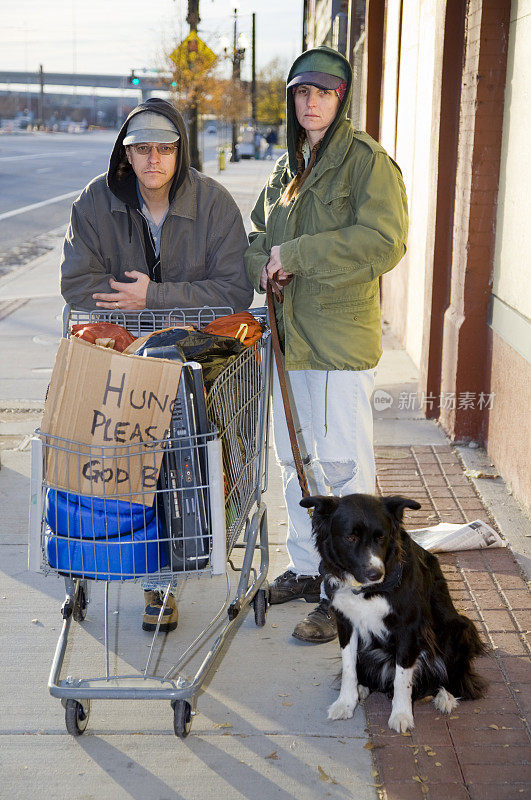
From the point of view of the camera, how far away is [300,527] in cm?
433

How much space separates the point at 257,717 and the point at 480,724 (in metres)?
0.84

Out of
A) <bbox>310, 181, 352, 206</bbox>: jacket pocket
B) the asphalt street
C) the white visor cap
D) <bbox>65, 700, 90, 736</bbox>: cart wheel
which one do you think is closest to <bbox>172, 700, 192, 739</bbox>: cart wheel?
<bbox>65, 700, 90, 736</bbox>: cart wheel

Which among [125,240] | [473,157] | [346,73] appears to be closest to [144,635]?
[125,240]

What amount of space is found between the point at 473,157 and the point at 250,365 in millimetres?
3242

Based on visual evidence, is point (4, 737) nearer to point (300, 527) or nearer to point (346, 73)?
point (300, 527)

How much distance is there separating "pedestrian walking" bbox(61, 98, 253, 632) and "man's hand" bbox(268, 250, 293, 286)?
0.28 m

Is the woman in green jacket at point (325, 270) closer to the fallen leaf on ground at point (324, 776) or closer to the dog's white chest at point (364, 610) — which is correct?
the dog's white chest at point (364, 610)

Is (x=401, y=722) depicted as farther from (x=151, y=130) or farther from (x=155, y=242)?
(x=151, y=130)

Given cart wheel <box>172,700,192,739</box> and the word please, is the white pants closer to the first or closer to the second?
cart wheel <box>172,700,192,739</box>

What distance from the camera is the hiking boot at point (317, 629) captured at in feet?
13.1

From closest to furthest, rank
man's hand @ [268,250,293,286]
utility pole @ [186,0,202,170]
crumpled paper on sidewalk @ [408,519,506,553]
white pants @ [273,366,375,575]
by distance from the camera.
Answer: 1. man's hand @ [268,250,293,286]
2. white pants @ [273,366,375,575]
3. crumpled paper on sidewalk @ [408,519,506,553]
4. utility pole @ [186,0,202,170]

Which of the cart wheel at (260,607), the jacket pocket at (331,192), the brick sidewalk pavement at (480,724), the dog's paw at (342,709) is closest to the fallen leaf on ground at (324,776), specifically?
the brick sidewalk pavement at (480,724)

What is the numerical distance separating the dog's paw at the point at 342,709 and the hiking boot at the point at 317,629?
566 mm

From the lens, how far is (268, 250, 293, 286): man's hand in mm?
3869
